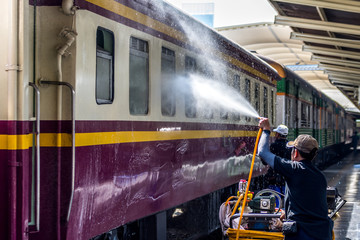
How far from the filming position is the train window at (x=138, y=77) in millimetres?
5070

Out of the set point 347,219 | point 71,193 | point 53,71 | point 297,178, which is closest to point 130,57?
point 53,71

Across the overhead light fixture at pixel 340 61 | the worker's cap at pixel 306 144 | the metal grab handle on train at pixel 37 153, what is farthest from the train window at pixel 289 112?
the metal grab handle on train at pixel 37 153

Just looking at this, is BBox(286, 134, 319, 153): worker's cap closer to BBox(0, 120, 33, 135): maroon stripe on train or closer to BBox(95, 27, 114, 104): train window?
BBox(95, 27, 114, 104): train window

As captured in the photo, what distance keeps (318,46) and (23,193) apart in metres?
12.3

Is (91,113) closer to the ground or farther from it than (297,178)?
farther from it

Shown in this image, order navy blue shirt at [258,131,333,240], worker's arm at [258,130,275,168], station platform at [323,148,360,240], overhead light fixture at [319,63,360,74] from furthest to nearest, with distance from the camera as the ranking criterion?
1. overhead light fixture at [319,63,360,74]
2. station platform at [323,148,360,240]
3. worker's arm at [258,130,275,168]
4. navy blue shirt at [258,131,333,240]

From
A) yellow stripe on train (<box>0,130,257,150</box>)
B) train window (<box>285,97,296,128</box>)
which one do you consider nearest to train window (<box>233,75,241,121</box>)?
yellow stripe on train (<box>0,130,257,150</box>)

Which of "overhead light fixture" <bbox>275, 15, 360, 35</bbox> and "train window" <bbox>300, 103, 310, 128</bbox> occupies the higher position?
"overhead light fixture" <bbox>275, 15, 360, 35</bbox>

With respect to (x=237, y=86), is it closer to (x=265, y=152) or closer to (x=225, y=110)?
(x=225, y=110)

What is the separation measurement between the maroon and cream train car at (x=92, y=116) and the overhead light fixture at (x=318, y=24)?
197 inches

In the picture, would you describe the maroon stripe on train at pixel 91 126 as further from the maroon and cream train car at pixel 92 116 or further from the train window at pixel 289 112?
the train window at pixel 289 112

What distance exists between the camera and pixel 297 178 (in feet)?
12.8

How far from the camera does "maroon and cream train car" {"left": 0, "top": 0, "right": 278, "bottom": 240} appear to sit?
12.1 feet

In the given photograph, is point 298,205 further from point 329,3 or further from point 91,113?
point 329,3
